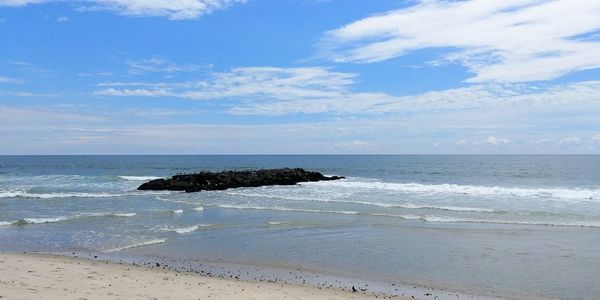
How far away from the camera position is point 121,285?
9453 mm

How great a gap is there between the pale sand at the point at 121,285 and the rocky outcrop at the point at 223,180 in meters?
26.6

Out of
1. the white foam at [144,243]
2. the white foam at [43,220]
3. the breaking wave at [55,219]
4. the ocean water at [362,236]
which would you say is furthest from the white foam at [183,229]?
the white foam at [43,220]

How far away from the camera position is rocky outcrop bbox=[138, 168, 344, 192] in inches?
1521

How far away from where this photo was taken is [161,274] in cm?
1082

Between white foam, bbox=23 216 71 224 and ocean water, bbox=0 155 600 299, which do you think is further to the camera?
white foam, bbox=23 216 71 224

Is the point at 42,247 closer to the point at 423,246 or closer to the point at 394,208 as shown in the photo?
the point at 423,246

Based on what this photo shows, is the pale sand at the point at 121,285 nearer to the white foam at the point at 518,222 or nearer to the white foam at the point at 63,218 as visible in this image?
the white foam at the point at 63,218

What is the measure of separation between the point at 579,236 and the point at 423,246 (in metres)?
6.11

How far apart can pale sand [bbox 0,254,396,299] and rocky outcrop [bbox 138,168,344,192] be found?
26.6 metres

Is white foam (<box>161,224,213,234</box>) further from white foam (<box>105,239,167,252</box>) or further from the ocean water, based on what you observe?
white foam (<box>105,239,167,252</box>)

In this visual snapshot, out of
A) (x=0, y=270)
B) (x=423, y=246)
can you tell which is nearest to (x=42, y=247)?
(x=0, y=270)

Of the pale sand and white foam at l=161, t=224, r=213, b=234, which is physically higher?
the pale sand

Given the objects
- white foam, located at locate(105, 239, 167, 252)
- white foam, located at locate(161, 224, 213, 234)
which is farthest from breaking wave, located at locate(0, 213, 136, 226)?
white foam, located at locate(105, 239, 167, 252)

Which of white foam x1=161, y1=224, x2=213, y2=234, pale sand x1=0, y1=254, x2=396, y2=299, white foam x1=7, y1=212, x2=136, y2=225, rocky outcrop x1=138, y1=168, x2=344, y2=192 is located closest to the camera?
pale sand x1=0, y1=254, x2=396, y2=299
